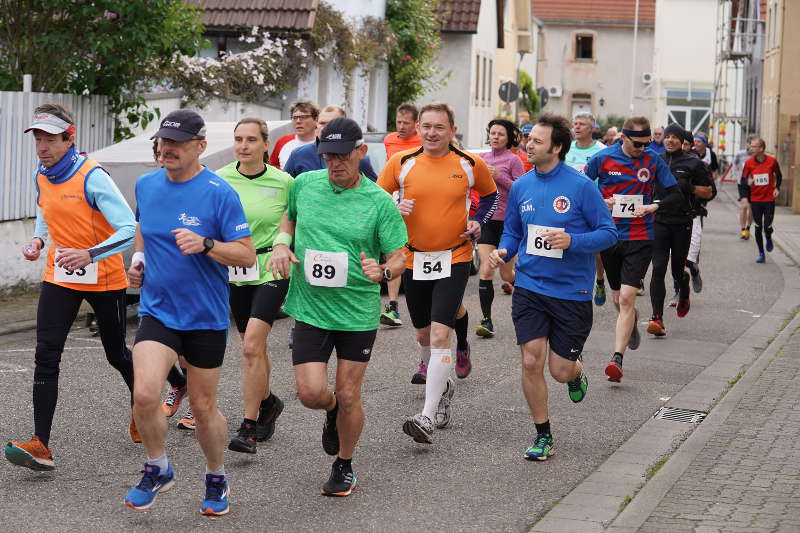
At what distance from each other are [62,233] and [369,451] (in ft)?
6.67

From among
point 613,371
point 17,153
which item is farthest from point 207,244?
point 17,153

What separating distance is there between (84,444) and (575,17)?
73533 mm

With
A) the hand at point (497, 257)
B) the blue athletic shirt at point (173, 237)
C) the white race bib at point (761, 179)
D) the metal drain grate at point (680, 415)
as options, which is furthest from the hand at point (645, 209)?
the white race bib at point (761, 179)

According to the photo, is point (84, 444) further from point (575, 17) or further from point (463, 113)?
point (575, 17)

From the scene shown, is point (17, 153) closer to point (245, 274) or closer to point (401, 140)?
point (401, 140)

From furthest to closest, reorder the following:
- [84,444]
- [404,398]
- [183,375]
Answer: [404,398]
[183,375]
[84,444]

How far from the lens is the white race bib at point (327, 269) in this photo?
6371 mm

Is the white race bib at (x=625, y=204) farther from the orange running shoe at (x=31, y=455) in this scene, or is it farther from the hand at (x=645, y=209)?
the orange running shoe at (x=31, y=455)

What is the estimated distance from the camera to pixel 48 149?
6.88 metres

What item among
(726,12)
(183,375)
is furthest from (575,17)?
(183,375)

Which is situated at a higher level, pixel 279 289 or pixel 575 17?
pixel 575 17

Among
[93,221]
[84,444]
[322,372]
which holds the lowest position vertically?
[84,444]

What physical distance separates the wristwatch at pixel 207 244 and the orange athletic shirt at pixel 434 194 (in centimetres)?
250

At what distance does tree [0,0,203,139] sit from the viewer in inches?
593
